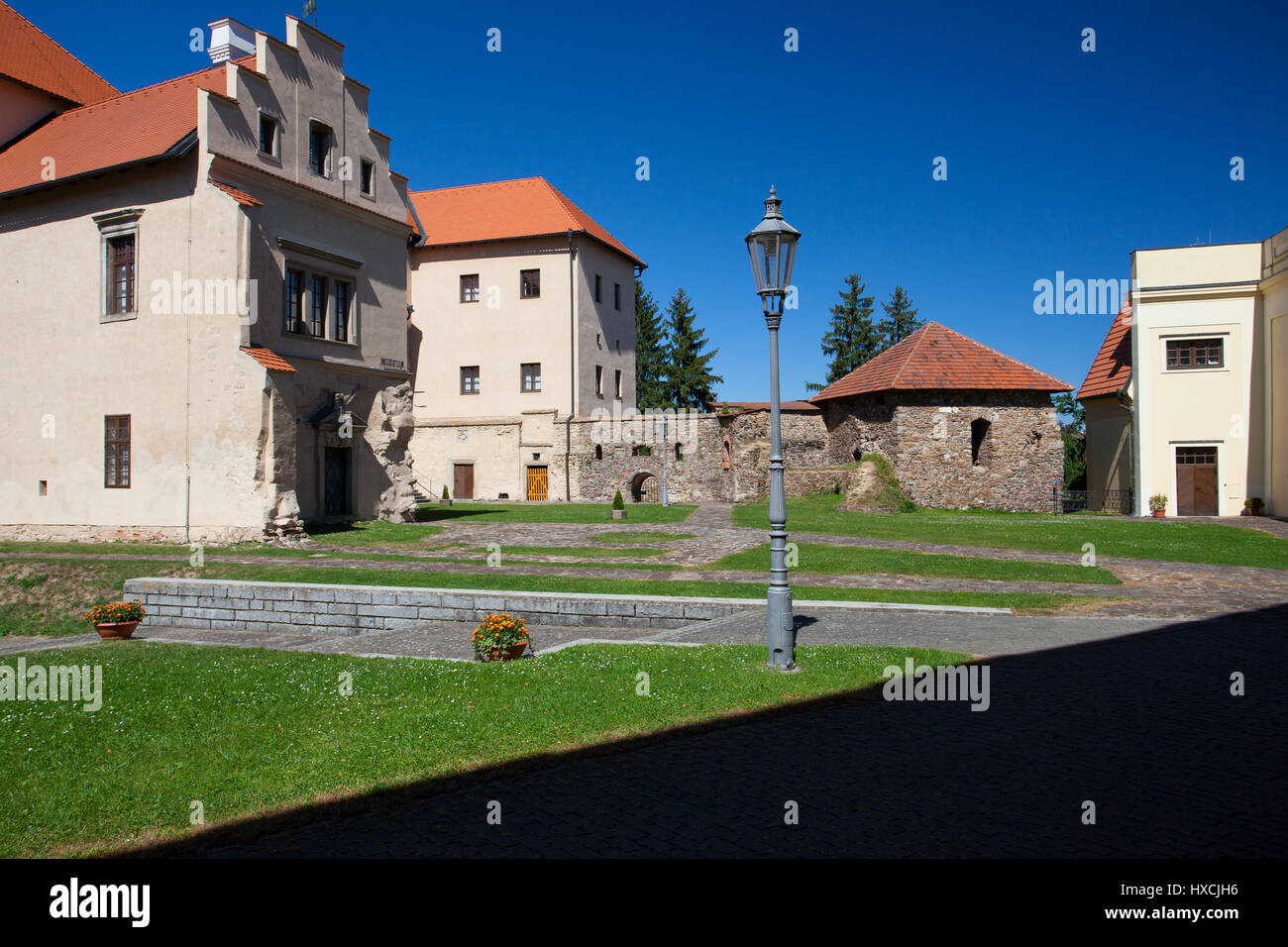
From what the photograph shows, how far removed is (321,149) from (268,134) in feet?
7.92

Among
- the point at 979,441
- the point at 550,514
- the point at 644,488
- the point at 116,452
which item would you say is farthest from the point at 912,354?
the point at 116,452

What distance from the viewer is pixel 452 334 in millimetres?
45594

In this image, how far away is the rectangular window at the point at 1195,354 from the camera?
32.2m

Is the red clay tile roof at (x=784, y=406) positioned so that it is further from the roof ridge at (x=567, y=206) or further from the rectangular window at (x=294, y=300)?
the rectangular window at (x=294, y=300)

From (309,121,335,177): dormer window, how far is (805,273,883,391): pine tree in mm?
49778

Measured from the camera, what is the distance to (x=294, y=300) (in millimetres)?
25719

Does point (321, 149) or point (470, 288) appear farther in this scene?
point (470, 288)

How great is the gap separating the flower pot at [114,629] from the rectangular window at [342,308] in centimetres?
1559

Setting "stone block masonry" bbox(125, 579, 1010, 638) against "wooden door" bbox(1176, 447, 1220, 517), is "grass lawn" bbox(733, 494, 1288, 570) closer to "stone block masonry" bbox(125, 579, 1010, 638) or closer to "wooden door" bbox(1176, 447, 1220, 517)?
"wooden door" bbox(1176, 447, 1220, 517)

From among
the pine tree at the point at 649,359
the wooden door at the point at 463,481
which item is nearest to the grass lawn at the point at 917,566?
the wooden door at the point at 463,481

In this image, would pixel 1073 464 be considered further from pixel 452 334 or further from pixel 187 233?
pixel 187 233

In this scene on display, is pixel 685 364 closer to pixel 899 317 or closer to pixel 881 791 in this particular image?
pixel 899 317

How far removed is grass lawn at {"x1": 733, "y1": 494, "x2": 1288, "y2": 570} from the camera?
64.5 ft
